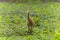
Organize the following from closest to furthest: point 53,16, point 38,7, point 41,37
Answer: point 41,37, point 53,16, point 38,7

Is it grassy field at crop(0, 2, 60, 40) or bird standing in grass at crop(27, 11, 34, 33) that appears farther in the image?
bird standing in grass at crop(27, 11, 34, 33)

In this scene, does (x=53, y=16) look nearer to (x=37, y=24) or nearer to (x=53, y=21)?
(x=53, y=21)

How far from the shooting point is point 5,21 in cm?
1255

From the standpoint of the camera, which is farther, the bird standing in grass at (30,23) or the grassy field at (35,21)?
the bird standing in grass at (30,23)

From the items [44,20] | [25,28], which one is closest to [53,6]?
[44,20]

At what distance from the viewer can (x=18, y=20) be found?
12.9 m

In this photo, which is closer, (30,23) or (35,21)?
(30,23)

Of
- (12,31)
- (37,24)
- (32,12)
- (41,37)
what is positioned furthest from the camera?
(32,12)

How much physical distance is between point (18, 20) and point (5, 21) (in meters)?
0.72

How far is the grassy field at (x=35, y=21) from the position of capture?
9990 mm

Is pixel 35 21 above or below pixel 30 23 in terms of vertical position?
below

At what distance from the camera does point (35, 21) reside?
12.5 m

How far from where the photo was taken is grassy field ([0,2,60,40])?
9.99 meters

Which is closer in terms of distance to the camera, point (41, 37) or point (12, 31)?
point (41, 37)
